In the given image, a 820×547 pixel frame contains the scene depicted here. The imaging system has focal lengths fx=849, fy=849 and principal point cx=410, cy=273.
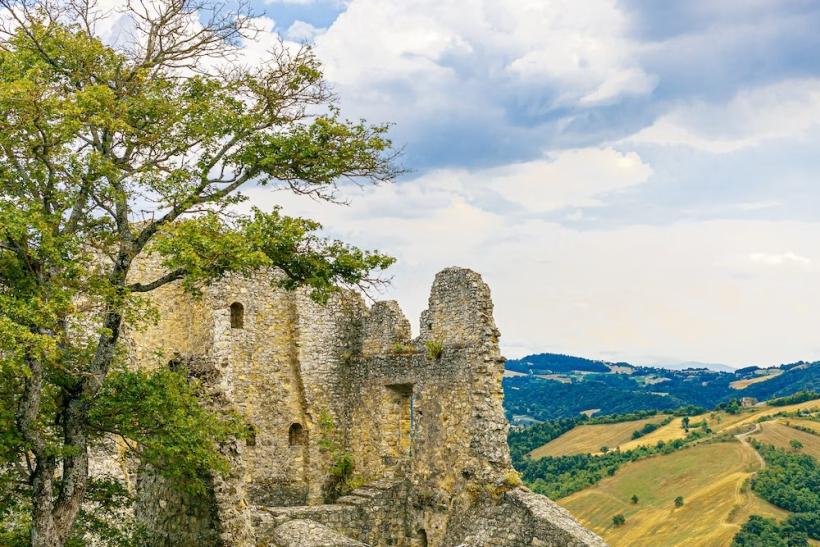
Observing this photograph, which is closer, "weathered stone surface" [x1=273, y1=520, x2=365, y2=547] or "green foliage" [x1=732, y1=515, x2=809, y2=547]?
"weathered stone surface" [x1=273, y1=520, x2=365, y2=547]

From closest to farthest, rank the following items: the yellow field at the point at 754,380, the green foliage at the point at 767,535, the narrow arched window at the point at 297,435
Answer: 1. the narrow arched window at the point at 297,435
2. the green foliage at the point at 767,535
3. the yellow field at the point at 754,380

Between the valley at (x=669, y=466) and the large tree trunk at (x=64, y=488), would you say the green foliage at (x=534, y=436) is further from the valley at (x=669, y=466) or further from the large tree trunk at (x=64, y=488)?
the large tree trunk at (x=64, y=488)

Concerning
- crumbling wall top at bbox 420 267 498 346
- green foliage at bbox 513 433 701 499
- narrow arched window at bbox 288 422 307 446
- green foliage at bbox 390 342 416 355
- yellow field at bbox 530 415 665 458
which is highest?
crumbling wall top at bbox 420 267 498 346

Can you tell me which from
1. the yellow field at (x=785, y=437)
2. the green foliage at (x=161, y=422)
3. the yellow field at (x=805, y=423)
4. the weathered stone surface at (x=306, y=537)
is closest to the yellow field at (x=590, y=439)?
the yellow field at (x=785, y=437)

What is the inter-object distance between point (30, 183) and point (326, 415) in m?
10.2

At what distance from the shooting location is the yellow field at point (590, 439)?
6775 cm

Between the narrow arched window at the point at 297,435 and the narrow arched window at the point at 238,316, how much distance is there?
2660 mm

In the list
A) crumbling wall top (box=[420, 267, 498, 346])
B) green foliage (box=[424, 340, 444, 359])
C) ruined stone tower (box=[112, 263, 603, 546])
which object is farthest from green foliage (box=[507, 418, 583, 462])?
crumbling wall top (box=[420, 267, 498, 346])

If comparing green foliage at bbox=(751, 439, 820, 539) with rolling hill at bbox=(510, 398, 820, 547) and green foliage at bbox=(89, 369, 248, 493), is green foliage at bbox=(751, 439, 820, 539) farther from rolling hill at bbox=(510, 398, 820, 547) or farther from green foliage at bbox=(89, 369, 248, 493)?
green foliage at bbox=(89, 369, 248, 493)

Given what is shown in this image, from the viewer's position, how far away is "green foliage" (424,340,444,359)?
56.5 feet

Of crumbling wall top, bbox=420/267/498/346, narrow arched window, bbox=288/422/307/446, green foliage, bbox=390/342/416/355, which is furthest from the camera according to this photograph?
narrow arched window, bbox=288/422/307/446

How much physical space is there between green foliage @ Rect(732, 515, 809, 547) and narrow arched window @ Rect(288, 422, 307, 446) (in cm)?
3506

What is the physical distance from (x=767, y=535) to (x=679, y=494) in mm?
11499

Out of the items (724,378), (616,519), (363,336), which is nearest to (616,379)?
(724,378)
